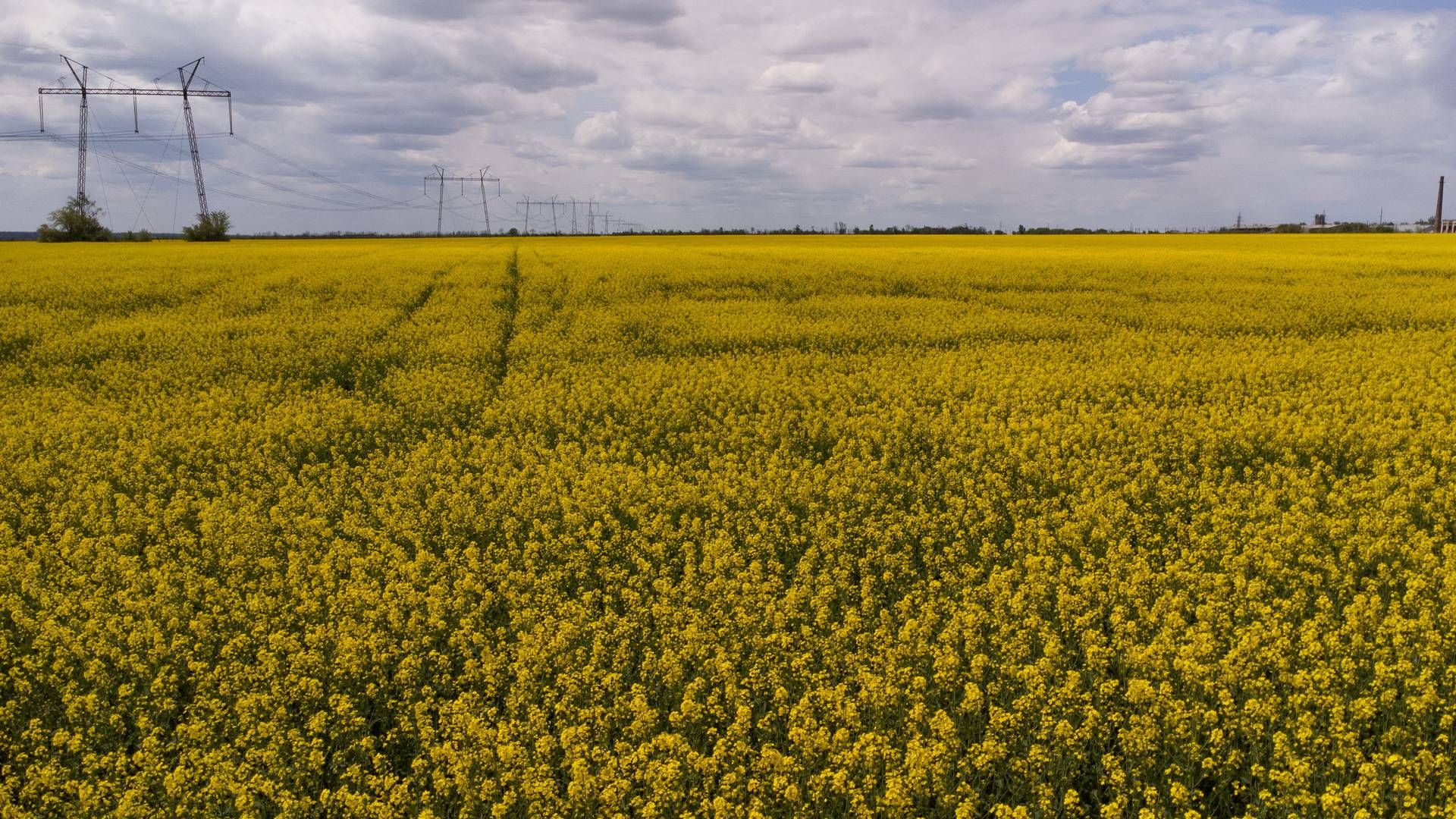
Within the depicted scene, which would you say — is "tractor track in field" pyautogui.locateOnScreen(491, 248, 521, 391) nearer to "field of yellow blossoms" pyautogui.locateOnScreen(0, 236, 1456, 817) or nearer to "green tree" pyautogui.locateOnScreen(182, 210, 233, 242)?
"field of yellow blossoms" pyautogui.locateOnScreen(0, 236, 1456, 817)

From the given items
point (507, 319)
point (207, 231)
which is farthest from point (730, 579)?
point (207, 231)

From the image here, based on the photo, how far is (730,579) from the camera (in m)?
7.31

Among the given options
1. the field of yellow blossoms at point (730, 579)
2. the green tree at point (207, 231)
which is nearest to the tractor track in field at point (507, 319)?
the field of yellow blossoms at point (730, 579)

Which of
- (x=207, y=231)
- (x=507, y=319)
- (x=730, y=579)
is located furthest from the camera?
(x=207, y=231)

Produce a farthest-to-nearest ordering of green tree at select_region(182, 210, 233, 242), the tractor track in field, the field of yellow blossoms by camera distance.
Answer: green tree at select_region(182, 210, 233, 242), the tractor track in field, the field of yellow blossoms

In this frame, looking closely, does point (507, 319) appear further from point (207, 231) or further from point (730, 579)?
point (207, 231)

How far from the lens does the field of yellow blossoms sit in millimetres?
4801

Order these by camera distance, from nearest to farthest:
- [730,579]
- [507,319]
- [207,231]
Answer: [730,579]
[507,319]
[207,231]

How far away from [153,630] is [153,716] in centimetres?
79

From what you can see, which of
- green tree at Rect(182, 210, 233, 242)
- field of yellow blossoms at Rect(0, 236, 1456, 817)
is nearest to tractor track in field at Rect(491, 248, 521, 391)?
field of yellow blossoms at Rect(0, 236, 1456, 817)

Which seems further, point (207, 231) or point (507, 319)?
point (207, 231)

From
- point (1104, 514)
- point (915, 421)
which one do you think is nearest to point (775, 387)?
point (915, 421)

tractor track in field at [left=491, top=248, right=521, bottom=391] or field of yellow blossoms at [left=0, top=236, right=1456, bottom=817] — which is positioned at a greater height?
tractor track in field at [left=491, top=248, right=521, bottom=391]

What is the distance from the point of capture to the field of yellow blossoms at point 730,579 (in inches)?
189
